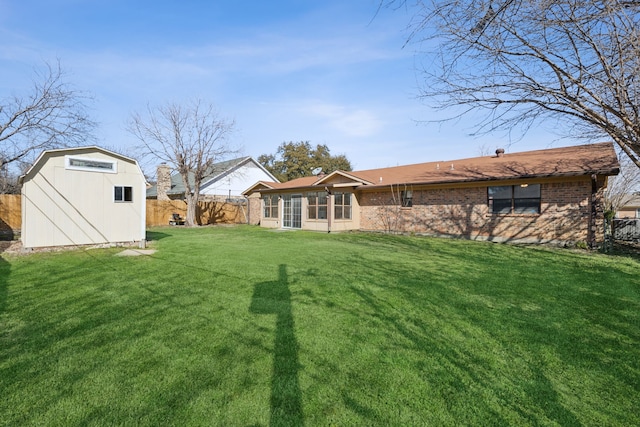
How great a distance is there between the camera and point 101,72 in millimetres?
12500

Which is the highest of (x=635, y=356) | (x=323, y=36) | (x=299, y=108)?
(x=299, y=108)

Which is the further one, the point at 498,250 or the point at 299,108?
the point at 299,108

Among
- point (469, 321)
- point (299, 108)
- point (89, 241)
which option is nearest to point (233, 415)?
point (469, 321)

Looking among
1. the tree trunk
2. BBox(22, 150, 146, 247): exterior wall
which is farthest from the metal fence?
the tree trunk

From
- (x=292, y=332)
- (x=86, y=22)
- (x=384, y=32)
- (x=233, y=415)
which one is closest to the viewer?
(x=233, y=415)

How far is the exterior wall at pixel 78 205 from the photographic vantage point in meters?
9.23

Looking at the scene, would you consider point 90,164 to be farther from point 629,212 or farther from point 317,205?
point 629,212

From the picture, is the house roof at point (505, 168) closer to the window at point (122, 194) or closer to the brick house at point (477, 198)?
the brick house at point (477, 198)

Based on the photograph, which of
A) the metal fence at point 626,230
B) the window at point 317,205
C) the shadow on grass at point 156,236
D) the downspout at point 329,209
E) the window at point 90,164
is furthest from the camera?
the window at point 317,205

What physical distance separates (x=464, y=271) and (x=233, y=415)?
19.9 ft

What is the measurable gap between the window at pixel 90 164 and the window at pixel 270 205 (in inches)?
464

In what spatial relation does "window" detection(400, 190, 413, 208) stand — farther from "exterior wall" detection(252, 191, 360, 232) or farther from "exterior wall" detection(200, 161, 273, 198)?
"exterior wall" detection(200, 161, 273, 198)

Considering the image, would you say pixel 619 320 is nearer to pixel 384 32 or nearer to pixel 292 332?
pixel 292 332

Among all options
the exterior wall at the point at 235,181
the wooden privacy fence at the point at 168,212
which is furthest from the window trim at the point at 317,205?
the exterior wall at the point at 235,181
